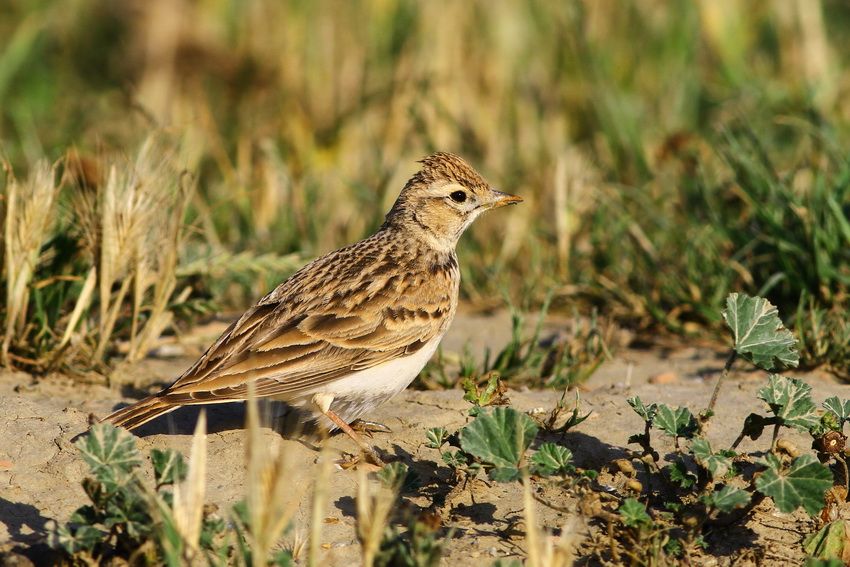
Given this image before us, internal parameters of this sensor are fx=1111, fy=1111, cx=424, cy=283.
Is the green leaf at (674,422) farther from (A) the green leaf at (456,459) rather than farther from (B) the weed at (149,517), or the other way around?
(B) the weed at (149,517)

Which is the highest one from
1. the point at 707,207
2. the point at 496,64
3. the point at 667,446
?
the point at 496,64

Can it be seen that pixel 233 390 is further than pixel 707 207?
No

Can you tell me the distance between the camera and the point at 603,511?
4023 mm

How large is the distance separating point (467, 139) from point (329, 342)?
390cm

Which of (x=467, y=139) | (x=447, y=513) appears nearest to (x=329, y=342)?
(x=447, y=513)

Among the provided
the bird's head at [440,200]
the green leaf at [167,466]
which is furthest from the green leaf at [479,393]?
the bird's head at [440,200]

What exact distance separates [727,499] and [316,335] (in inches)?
76.3

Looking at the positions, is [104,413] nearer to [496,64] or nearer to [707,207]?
[707,207]

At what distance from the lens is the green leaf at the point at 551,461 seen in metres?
4.00

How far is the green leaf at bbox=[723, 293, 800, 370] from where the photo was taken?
4164mm

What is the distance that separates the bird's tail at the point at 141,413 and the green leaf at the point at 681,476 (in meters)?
1.97

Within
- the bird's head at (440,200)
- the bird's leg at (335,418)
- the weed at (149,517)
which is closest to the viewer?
the weed at (149,517)

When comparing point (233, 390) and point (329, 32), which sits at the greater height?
point (329, 32)

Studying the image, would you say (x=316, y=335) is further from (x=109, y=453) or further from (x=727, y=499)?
(x=727, y=499)
